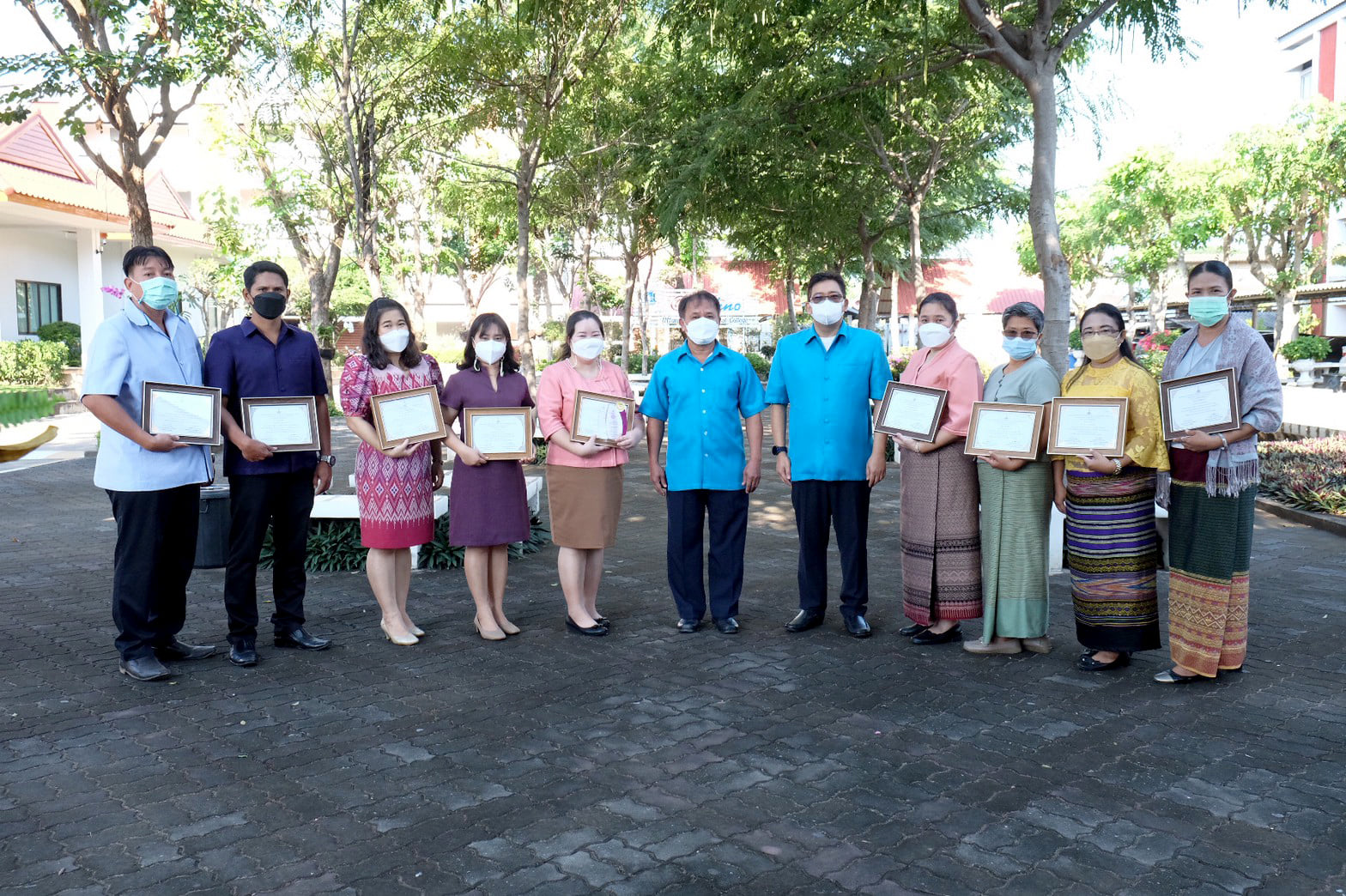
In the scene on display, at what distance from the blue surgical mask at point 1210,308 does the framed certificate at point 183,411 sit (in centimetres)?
462

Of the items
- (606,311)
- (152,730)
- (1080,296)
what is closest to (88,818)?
(152,730)

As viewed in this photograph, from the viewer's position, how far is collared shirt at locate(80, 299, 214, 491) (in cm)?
499

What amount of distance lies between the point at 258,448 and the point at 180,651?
1218mm

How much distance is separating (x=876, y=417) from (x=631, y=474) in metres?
7.94

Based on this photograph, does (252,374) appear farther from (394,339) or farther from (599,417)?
(599,417)

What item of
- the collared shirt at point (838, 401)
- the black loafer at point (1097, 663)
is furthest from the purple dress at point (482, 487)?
the black loafer at point (1097, 663)

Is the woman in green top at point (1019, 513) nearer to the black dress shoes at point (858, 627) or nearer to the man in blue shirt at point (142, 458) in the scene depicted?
the black dress shoes at point (858, 627)

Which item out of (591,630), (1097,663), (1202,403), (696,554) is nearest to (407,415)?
(591,630)

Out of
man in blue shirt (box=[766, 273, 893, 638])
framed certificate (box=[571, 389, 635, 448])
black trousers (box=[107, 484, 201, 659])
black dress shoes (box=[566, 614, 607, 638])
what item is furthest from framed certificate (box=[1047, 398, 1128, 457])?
black trousers (box=[107, 484, 201, 659])

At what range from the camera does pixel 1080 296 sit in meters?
64.9

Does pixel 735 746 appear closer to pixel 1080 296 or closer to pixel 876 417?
pixel 876 417

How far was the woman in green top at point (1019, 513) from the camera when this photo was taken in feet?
18.1

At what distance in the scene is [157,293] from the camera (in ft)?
16.7

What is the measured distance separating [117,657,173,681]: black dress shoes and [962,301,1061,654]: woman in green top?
411cm
